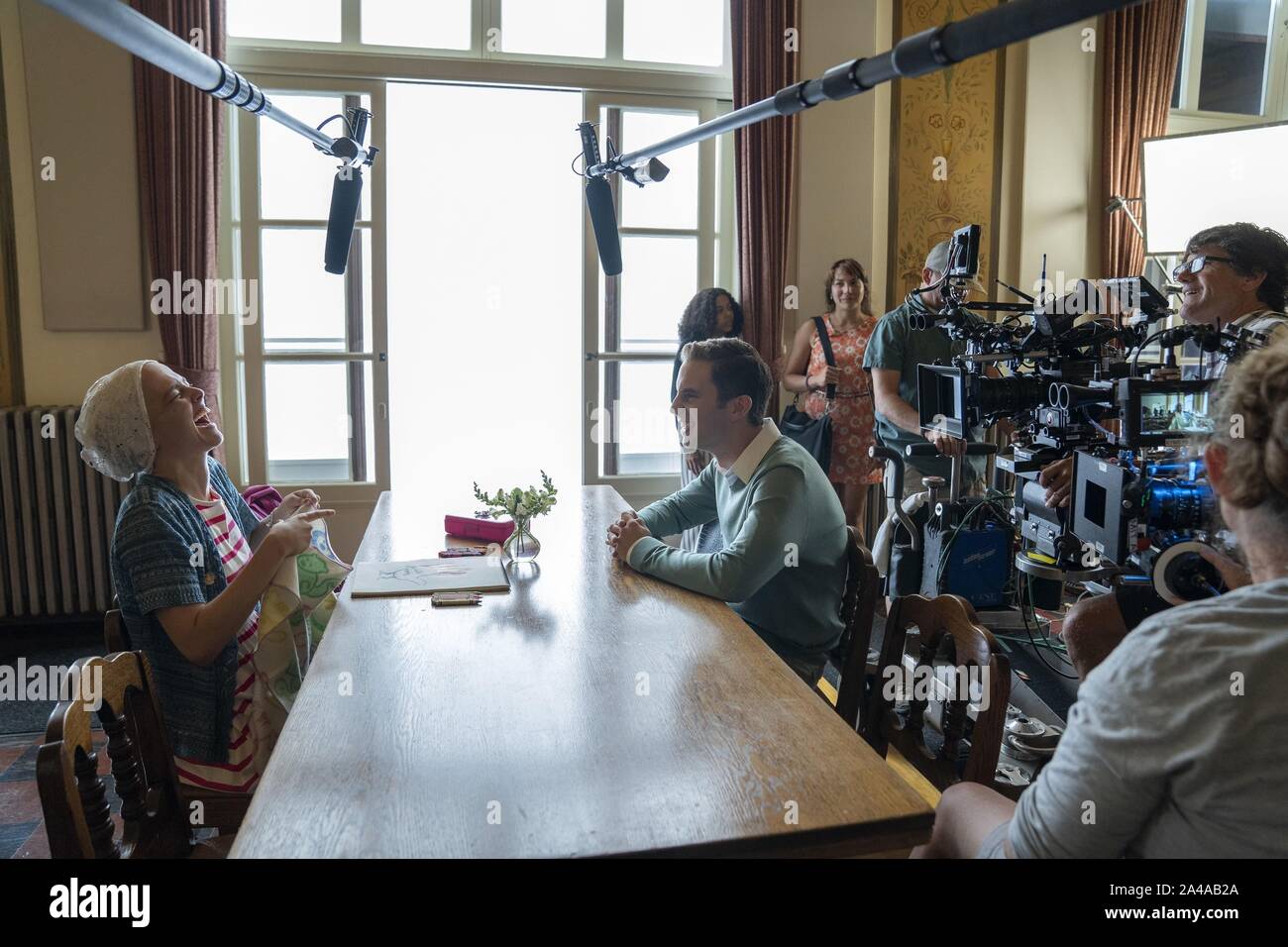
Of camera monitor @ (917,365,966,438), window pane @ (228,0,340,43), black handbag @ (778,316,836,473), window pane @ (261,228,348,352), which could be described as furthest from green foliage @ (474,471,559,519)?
window pane @ (228,0,340,43)

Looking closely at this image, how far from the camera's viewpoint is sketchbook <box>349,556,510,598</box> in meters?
1.94

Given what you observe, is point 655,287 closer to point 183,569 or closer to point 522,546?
point 522,546

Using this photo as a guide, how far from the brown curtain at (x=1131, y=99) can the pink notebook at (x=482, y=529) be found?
12.5ft

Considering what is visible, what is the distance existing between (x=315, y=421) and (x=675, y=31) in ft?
8.16

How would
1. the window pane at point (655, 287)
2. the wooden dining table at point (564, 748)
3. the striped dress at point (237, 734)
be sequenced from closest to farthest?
the wooden dining table at point (564, 748) → the striped dress at point (237, 734) → the window pane at point (655, 287)

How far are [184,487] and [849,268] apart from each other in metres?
3.19

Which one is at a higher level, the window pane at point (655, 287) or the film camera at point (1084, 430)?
the window pane at point (655, 287)

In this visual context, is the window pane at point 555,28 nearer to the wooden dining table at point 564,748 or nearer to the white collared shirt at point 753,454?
the white collared shirt at point 753,454

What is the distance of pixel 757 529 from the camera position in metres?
1.90

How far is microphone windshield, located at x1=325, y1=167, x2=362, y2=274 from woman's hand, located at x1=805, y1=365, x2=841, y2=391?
99.6 inches

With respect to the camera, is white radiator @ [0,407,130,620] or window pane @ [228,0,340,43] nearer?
white radiator @ [0,407,130,620]

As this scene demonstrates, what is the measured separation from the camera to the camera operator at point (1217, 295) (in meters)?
2.41

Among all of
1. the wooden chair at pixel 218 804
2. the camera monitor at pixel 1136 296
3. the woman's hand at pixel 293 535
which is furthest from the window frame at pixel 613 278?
the wooden chair at pixel 218 804

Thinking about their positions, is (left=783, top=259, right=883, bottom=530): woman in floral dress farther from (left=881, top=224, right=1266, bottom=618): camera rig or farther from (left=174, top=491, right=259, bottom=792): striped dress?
(left=174, top=491, right=259, bottom=792): striped dress
